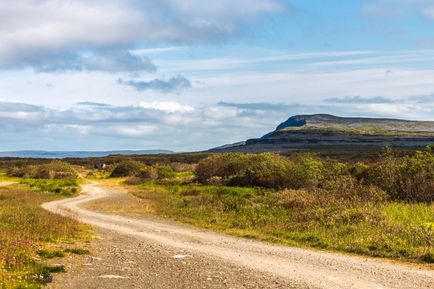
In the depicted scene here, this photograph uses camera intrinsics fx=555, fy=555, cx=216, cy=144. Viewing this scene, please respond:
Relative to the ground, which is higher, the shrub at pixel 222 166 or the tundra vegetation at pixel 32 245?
the shrub at pixel 222 166

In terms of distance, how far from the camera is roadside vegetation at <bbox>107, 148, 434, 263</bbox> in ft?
65.6

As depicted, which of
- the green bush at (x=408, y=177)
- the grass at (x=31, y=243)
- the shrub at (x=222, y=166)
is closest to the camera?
the grass at (x=31, y=243)

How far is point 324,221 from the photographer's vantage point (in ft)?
80.8

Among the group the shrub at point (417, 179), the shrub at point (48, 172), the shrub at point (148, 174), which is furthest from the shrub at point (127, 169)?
the shrub at point (417, 179)

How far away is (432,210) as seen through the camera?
83.5 ft

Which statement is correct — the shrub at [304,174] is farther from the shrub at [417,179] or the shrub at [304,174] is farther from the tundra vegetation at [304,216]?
the shrub at [417,179]

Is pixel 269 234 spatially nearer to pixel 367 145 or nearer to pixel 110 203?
pixel 110 203

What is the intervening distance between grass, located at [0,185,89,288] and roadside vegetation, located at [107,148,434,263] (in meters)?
7.29

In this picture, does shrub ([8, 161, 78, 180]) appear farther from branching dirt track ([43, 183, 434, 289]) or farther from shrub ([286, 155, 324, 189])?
branching dirt track ([43, 183, 434, 289])

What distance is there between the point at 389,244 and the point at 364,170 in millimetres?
24041

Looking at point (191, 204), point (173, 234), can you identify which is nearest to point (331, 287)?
point (173, 234)

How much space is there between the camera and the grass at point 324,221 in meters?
19.0

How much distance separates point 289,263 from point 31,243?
350 inches

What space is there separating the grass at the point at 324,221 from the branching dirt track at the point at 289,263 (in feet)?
4.67
